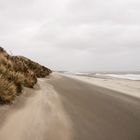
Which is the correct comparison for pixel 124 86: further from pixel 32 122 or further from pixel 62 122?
pixel 32 122

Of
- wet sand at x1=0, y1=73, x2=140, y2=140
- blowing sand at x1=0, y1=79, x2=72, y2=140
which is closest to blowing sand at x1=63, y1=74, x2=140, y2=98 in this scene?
wet sand at x1=0, y1=73, x2=140, y2=140

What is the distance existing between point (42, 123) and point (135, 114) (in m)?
3.41

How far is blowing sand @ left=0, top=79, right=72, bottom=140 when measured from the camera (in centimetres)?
461

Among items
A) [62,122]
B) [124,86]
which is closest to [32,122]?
A: [62,122]

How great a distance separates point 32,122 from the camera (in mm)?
5277

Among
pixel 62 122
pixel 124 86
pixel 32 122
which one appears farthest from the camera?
pixel 124 86

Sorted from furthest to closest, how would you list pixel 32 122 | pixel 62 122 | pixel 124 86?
1. pixel 124 86
2. pixel 62 122
3. pixel 32 122

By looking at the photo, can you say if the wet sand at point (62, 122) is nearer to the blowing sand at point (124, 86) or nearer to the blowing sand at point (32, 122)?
the blowing sand at point (32, 122)

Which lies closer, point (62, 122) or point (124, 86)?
point (62, 122)

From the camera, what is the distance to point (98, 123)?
6070 millimetres

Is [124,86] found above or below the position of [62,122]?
above

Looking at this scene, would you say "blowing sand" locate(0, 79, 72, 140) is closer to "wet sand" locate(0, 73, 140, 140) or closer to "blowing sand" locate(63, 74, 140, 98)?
"wet sand" locate(0, 73, 140, 140)

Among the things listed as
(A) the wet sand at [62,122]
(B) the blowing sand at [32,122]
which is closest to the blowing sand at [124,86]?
(A) the wet sand at [62,122]

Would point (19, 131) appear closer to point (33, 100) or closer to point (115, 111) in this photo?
point (33, 100)
